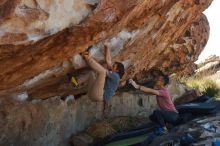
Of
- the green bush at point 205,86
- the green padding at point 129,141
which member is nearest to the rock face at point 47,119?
the green padding at point 129,141

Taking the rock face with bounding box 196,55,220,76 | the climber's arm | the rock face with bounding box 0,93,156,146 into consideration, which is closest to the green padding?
the rock face with bounding box 0,93,156,146

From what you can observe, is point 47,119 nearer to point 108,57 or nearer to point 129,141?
point 129,141

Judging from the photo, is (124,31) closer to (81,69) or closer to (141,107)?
(81,69)

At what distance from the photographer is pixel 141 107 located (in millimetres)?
16406

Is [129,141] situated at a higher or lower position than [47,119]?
lower

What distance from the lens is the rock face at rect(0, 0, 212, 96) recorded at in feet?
26.7

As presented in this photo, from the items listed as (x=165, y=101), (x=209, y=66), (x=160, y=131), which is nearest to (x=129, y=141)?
(x=160, y=131)

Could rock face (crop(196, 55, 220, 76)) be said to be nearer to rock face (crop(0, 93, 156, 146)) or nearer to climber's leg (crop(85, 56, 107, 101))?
rock face (crop(0, 93, 156, 146))

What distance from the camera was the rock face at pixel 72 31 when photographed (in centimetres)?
814

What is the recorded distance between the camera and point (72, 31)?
8.93 metres

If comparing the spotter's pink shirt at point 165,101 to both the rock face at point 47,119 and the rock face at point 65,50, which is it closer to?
the rock face at point 65,50

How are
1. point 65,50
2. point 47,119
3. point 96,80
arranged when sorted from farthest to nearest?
point 47,119, point 96,80, point 65,50

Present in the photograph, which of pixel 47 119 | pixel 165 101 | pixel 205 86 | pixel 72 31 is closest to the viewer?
pixel 72 31

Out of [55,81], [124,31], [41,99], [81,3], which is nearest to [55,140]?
[41,99]
